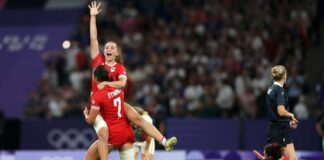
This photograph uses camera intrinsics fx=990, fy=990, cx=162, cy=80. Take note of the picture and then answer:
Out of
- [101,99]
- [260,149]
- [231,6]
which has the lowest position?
[260,149]

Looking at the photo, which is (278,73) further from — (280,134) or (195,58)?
(195,58)

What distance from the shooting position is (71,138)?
77.1 feet

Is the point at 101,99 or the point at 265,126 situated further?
the point at 265,126

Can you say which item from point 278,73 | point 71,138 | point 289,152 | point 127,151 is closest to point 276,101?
point 278,73

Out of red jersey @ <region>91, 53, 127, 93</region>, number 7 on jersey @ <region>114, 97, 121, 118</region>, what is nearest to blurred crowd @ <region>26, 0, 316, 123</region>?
red jersey @ <region>91, 53, 127, 93</region>

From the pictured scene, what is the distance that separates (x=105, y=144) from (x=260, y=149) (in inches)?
306

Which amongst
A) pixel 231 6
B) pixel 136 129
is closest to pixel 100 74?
pixel 136 129

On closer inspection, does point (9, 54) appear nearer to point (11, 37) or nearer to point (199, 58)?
point (11, 37)

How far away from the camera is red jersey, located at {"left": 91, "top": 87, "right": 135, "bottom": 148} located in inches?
552

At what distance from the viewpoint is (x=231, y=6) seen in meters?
25.5

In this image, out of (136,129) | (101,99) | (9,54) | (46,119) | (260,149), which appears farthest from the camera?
(9,54)

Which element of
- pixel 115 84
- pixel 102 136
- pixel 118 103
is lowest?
pixel 102 136

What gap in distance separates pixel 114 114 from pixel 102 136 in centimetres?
36

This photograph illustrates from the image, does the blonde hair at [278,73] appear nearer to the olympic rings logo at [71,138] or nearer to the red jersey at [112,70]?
the red jersey at [112,70]
